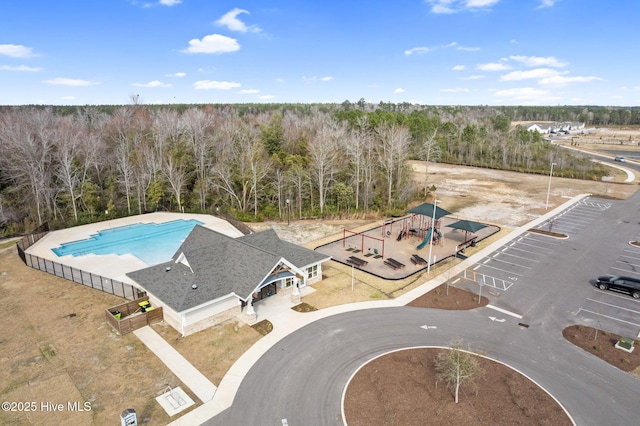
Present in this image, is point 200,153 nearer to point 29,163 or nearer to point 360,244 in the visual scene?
point 29,163

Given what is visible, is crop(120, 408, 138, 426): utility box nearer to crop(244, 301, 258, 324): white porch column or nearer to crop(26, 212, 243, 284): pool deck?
crop(244, 301, 258, 324): white porch column

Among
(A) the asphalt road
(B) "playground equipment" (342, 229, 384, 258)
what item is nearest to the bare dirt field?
(A) the asphalt road

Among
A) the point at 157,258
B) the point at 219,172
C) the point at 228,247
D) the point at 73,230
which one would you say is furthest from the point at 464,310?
the point at 73,230

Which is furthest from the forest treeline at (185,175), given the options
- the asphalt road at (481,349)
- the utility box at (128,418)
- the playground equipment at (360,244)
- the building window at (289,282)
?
the utility box at (128,418)

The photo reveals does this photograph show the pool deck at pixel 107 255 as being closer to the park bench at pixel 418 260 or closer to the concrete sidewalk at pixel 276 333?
the concrete sidewalk at pixel 276 333

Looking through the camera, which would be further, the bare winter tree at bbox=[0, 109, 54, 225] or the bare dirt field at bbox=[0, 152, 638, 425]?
the bare winter tree at bbox=[0, 109, 54, 225]

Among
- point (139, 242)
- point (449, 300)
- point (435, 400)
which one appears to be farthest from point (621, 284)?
point (139, 242)

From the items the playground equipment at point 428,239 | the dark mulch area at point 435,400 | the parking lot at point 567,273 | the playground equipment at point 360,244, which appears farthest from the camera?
the playground equipment at point 428,239
